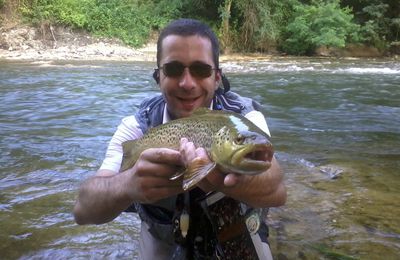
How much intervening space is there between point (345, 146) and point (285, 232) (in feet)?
11.8

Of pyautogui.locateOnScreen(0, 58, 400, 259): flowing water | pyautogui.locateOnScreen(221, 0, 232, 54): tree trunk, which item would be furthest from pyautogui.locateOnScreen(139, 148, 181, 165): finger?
pyautogui.locateOnScreen(221, 0, 232, 54): tree trunk

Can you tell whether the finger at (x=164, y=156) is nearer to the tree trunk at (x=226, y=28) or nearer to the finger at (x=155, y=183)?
the finger at (x=155, y=183)

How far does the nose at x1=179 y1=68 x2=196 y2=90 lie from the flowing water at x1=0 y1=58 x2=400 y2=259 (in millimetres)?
1598

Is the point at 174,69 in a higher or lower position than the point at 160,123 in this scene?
higher

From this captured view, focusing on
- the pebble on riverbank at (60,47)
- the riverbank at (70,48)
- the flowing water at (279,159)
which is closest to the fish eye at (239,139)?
the flowing water at (279,159)

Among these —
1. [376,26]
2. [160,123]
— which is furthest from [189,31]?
[376,26]

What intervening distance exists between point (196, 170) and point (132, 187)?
40 cm

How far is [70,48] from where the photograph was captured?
77.4 feet

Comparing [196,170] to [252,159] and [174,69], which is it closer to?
[252,159]

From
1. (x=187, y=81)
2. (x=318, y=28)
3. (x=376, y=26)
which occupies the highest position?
(x=376, y=26)

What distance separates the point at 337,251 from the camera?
3.38m

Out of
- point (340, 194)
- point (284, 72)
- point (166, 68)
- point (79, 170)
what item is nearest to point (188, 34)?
point (166, 68)

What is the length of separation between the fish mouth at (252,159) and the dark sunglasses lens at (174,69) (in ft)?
3.16

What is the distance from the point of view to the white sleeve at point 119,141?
2588 mm
